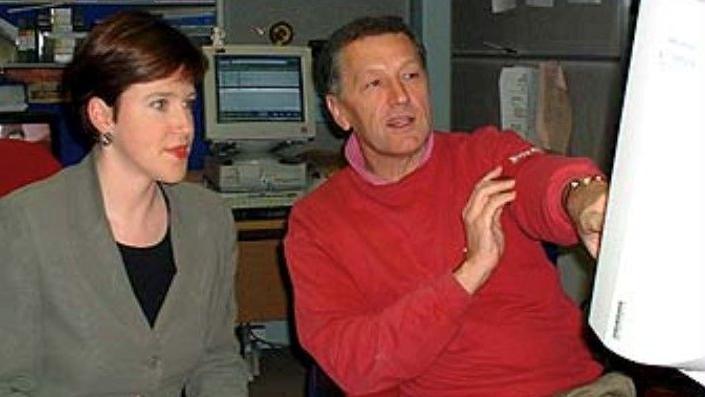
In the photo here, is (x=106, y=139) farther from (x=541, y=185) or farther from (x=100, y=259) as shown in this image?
(x=541, y=185)

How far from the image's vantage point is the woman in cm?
158

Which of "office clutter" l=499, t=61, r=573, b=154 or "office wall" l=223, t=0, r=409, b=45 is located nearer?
"office clutter" l=499, t=61, r=573, b=154

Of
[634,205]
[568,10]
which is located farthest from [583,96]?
[634,205]

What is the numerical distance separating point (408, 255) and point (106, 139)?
0.55 m

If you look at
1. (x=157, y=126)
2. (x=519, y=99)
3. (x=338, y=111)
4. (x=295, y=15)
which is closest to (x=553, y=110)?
(x=519, y=99)

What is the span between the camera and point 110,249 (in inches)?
64.3

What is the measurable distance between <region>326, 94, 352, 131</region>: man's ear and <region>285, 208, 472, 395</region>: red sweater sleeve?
0.19 m

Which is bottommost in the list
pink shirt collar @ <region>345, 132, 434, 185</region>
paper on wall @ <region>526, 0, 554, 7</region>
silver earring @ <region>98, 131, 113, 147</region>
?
pink shirt collar @ <region>345, 132, 434, 185</region>

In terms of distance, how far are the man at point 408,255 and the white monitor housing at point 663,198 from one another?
2.65 ft

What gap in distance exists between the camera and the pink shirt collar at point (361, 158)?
178 cm

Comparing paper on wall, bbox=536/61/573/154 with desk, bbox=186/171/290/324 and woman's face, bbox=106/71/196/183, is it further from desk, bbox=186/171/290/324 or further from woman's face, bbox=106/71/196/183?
woman's face, bbox=106/71/196/183

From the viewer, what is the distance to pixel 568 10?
2.47 meters

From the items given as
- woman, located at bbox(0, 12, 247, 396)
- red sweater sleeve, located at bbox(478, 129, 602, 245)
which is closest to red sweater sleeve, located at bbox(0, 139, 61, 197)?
woman, located at bbox(0, 12, 247, 396)

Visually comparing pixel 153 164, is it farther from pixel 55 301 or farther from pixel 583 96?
pixel 583 96
